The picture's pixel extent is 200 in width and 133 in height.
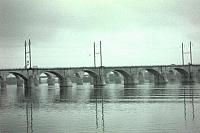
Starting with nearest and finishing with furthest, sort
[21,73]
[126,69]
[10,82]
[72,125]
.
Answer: [72,125] < [21,73] < [126,69] < [10,82]

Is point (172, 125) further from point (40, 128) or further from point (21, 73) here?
point (21, 73)

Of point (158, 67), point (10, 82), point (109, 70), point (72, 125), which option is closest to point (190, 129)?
point (72, 125)

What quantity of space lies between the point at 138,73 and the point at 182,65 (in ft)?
33.6

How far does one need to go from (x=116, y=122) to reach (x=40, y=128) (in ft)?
9.63

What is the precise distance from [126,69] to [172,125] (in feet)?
240

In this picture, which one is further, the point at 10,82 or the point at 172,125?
the point at 10,82

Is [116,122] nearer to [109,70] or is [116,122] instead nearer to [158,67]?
[109,70]

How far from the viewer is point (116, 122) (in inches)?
595

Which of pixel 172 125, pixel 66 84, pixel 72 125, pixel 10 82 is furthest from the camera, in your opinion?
pixel 10 82

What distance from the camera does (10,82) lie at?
445 feet

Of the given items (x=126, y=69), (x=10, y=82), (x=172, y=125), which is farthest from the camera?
(x=10, y=82)

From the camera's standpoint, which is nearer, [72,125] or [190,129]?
[190,129]

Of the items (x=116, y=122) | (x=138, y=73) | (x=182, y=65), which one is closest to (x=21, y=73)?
(x=138, y=73)

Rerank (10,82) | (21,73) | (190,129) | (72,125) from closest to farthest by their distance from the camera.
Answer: (190,129) < (72,125) < (21,73) < (10,82)
